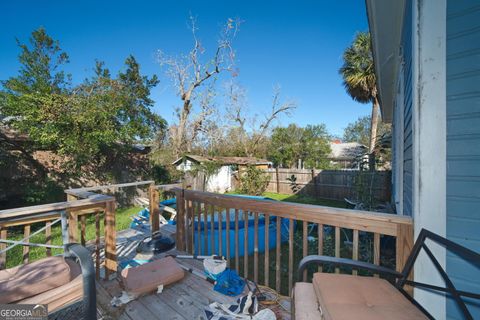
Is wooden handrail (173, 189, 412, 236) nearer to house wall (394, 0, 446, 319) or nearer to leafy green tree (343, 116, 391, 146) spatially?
house wall (394, 0, 446, 319)

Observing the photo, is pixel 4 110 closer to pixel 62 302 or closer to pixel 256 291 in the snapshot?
pixel 62 302

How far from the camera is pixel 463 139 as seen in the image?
111 centimetres

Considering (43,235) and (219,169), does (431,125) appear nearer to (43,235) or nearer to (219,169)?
(43,235)

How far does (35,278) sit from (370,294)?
2.12 meters

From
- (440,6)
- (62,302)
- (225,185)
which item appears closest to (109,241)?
(62,302)

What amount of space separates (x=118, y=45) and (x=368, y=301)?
468 inches

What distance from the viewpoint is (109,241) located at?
2604 millimetres

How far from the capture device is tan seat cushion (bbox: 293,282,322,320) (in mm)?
1195

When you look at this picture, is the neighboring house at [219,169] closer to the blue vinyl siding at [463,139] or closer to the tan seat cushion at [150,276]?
the tan seat cushion at [150,276]

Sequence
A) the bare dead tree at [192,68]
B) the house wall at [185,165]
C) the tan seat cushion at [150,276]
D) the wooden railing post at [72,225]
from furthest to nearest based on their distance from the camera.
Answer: the bare dead tree at [192,68], the house wall at [185,165], the wooden railing post at [72,225], the tan seat cushion at [150,276]

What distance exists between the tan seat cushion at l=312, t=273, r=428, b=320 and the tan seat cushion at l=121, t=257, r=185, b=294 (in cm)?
166

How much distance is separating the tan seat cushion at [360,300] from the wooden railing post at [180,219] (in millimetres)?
2211

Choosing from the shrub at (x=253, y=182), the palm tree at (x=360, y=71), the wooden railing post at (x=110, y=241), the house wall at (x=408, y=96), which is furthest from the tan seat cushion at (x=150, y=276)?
the palm tree at (x=360, y=71)

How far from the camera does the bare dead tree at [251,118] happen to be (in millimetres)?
17562
